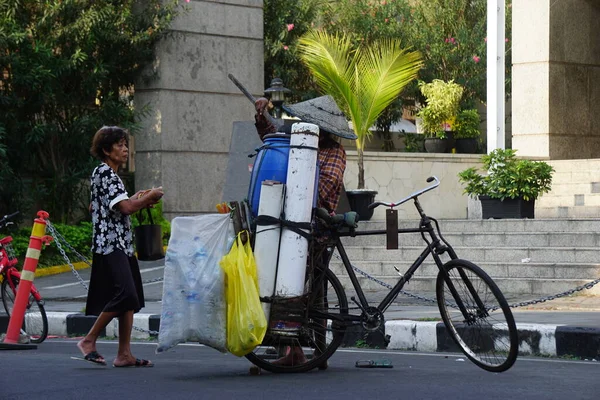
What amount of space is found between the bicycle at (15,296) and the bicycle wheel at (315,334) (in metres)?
3.42

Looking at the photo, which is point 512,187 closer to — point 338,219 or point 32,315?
point 32,315

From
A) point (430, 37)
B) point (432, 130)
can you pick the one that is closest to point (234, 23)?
point (432, 130)

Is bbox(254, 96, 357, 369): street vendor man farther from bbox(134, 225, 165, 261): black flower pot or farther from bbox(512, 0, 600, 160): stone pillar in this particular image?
bbox(512, 0, 600, 160): stone pillar

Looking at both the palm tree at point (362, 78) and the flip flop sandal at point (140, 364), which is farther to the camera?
the palm tree at point (362, 78)

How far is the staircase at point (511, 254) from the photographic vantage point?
13.6 meters

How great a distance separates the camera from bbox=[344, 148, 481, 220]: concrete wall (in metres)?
21.5

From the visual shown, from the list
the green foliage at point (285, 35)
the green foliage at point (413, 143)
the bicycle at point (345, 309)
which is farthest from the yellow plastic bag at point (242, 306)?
the green foliage at point (413, 143)

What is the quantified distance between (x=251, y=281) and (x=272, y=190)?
569 mm

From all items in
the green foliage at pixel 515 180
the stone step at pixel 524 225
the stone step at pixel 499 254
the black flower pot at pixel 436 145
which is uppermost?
the black flower pot at pixel 436 145

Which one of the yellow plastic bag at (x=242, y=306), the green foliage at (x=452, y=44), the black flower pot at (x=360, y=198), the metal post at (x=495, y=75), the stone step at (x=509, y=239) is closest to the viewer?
the yellow plastic bag at (x=242, y=306)

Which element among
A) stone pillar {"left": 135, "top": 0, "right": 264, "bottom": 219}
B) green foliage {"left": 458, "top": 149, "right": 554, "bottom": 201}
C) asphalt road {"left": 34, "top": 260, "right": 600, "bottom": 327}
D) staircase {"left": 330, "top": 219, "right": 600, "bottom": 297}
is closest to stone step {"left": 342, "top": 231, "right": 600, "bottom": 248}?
staircase {"left": 330, "top": 219, "right": 600, "bottom": 297}

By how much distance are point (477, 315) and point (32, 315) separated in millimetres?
4722

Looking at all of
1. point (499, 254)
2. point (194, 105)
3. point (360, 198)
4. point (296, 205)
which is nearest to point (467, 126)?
point (360, 198)

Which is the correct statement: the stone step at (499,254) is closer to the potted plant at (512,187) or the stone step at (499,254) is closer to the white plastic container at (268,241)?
the potted plant at (512,187)
